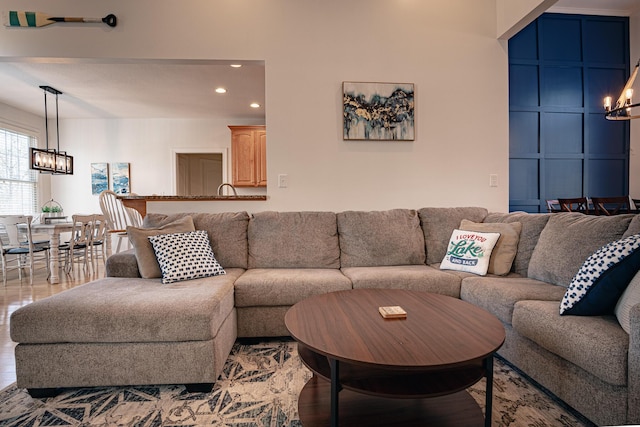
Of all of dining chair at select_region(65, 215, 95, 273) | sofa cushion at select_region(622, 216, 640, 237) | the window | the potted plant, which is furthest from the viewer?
the potted plant

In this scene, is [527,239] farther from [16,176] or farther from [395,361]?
[16,176]

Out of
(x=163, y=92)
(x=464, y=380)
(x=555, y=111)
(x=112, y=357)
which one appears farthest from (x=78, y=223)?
(x=555, y=111)

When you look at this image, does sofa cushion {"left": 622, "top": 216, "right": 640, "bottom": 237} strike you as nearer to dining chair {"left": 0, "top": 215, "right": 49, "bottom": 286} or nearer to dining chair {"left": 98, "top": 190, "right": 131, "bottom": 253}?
dining chair {"left": 98, "top": 190, "right": 131, "bottom": 253}

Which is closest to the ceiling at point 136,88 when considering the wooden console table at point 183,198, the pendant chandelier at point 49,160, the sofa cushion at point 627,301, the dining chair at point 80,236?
the pendant chandelier at point 49,160

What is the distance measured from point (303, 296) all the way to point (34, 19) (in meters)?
3.48

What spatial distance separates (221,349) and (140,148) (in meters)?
5.96

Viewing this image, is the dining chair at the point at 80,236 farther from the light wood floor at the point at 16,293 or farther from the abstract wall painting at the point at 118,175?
the abstract wall painting at the point at 118,175

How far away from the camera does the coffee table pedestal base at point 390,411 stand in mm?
1230

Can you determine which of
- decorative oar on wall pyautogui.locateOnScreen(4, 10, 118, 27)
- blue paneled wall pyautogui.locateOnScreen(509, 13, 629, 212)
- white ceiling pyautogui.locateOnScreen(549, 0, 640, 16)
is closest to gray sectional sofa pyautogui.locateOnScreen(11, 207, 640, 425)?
decorative oar on wall pyautogui.locateOnScreen(4, 10, 118, 27)

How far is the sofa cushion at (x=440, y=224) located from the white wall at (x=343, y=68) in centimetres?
45

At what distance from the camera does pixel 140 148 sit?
21.2ft

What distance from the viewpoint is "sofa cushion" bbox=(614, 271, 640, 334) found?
4.12ft

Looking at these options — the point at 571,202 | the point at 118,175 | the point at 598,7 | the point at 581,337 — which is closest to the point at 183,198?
the point at 581,337

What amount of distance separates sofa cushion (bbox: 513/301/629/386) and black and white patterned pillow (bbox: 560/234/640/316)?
1.8 inches
